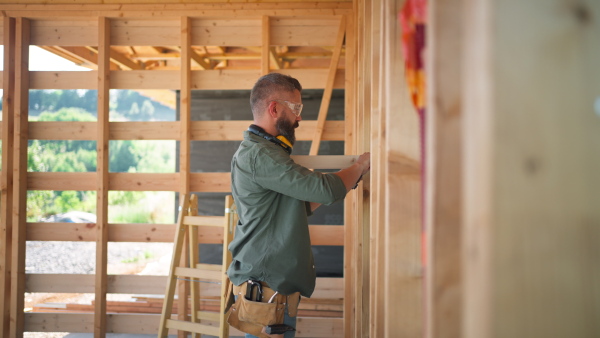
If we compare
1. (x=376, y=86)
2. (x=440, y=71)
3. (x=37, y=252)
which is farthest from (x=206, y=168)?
(x=440, y=71)

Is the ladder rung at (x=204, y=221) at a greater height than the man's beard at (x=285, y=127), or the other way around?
the man's beard at (x=285, y=127)

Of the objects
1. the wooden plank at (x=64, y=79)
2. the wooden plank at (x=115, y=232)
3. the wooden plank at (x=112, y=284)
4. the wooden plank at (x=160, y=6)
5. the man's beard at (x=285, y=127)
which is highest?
the wooden plank at (x=160, y=6)

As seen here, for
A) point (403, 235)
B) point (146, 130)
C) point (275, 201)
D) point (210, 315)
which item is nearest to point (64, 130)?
point (146, 130)

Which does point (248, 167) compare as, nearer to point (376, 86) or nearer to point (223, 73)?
point (376, 86)

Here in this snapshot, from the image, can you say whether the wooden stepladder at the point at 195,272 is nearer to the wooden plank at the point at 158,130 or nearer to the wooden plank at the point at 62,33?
the wooden plank at the point at 158,130

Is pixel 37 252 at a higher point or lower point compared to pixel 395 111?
lower

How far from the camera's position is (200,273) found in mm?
3738

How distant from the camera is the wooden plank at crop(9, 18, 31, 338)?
14.0 ft

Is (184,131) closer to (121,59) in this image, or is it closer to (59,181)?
(59,181)

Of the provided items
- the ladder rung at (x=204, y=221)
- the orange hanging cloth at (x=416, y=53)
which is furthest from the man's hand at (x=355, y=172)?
the ladder rung at (x=204, y=221)

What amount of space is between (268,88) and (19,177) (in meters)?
3.01

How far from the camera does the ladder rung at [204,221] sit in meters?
3.75

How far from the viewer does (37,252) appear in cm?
1039

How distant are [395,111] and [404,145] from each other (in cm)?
8
